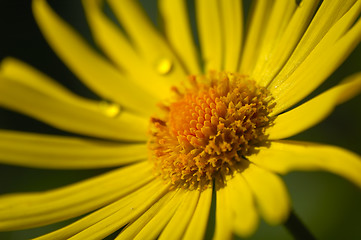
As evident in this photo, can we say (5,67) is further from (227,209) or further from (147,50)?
(227,209)

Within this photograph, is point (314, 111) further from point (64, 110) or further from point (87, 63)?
point (87, 63)

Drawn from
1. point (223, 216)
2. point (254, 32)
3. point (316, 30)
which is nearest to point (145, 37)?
point (254, 32)

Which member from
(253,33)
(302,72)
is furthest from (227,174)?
(253,33)

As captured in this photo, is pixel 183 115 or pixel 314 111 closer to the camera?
pixel 314 111

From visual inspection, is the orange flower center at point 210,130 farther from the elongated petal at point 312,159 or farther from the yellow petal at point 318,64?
the elongated petal at point 312,159

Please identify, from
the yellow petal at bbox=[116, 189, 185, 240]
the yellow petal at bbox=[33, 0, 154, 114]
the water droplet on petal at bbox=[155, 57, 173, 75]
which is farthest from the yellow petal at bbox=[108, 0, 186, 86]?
the yellow petal at bbox=[116, 189, 185, 240]
